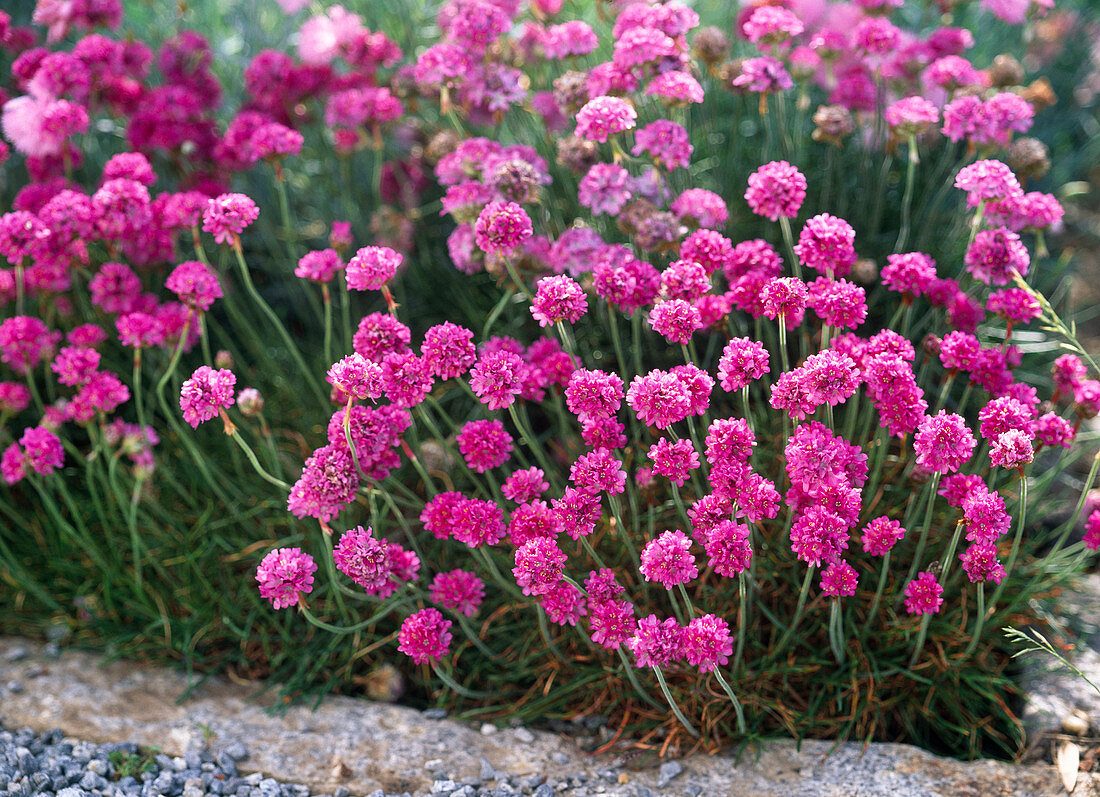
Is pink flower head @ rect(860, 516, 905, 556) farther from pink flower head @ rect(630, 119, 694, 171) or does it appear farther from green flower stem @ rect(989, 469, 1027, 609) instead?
pink flower head @ rect(630, 119, 694, 171)

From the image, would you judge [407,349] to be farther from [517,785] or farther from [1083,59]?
[1083,59]

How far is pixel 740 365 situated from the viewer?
1.82 m

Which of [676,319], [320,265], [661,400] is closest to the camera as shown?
[661,400]

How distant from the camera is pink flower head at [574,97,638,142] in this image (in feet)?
7.16

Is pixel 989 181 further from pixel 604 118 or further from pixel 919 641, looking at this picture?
pixel 919 641

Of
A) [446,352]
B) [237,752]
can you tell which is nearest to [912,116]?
[446,352]

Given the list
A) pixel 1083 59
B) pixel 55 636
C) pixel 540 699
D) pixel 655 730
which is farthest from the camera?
pixel 1083 59

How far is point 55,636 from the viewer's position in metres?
2.80

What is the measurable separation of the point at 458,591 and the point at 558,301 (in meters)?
0.72

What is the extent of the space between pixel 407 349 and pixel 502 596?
2.90 feet

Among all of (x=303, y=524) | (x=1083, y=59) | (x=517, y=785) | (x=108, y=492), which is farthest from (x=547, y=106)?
(x=1083, y=59)

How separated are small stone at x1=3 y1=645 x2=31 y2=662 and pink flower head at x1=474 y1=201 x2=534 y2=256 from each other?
1.88 m

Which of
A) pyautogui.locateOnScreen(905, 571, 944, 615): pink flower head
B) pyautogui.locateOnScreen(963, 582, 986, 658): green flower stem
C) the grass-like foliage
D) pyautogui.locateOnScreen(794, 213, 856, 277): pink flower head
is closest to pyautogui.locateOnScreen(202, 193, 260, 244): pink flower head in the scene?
the grass-like foliage

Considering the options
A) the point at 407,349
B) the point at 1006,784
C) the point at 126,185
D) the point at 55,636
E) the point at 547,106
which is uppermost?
the point at 547,106
